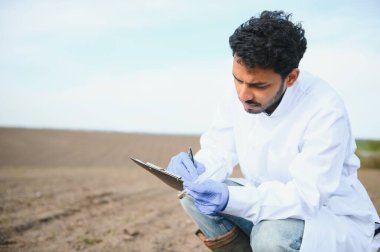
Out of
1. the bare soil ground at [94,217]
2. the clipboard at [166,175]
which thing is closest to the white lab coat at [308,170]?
the clipboard at [166,175]

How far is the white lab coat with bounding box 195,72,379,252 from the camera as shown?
2172mm

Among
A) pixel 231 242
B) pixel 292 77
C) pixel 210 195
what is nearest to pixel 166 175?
pixel 210 195

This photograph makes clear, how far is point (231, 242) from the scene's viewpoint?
2.58 meters

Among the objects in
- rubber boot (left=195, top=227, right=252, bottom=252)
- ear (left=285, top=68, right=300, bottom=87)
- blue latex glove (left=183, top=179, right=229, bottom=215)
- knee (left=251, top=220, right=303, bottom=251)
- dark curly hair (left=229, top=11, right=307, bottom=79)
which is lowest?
rubber boot (left=195, top=227, right=252, bottom=252)

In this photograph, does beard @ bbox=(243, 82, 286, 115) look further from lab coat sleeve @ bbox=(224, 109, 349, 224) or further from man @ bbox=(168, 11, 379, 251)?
lab coat sleeve @ bbox=(224, 109, 349, 224)

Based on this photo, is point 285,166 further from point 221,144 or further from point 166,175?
point 166,175

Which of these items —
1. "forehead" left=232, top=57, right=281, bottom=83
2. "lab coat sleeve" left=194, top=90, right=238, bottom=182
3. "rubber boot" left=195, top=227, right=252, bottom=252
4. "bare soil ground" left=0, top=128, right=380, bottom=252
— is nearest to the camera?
"forehead" left=232, top=57, right=281, bottom=83

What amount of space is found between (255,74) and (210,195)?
2.41 ft

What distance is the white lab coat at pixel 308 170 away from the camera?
2.17m

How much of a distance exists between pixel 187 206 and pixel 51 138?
18.9 meters

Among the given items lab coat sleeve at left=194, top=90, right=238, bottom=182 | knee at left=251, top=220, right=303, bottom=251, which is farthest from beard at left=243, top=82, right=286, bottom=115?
knee at left=251, top=220, right=303, bottom=251

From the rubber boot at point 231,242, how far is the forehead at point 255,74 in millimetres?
976

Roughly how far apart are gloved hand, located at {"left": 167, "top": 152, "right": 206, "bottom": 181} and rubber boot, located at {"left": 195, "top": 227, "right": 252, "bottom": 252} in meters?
0.42

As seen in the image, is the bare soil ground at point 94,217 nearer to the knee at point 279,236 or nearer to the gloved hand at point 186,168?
the gloved hand at point 186,168
